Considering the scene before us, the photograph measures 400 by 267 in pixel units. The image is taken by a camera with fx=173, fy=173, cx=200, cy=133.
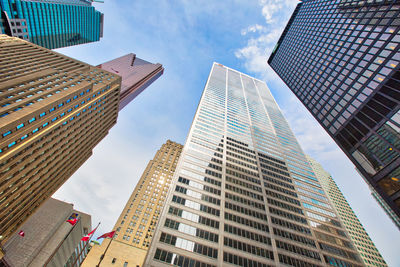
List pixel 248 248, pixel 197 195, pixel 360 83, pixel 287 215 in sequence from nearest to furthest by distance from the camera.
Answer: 1. pixel 248 248
2. pixel 360 83
3. pixel 197 195
4. pixel 287 215

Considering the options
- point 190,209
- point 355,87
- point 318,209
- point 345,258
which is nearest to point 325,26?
point 355,87

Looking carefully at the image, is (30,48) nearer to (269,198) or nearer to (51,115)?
(51,115)

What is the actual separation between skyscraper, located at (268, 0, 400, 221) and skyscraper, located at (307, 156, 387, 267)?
49040 mm

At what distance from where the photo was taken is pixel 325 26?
65.1 meters

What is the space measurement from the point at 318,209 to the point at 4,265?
9762 cm

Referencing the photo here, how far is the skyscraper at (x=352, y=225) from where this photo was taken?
91.3 metres

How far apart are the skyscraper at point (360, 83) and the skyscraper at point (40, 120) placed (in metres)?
69.4

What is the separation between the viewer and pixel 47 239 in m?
67.8

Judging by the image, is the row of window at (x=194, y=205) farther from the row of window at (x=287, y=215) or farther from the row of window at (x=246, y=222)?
the row of window at (x=287, y=215)

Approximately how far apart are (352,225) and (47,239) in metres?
158

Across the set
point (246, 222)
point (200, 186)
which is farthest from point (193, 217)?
point (246, 222)

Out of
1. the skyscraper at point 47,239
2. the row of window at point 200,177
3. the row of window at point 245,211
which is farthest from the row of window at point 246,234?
the skyscraper at point 47,239

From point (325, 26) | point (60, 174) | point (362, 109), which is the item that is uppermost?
point (325, 26)

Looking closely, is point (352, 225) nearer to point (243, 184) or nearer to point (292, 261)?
point (292, 261)
